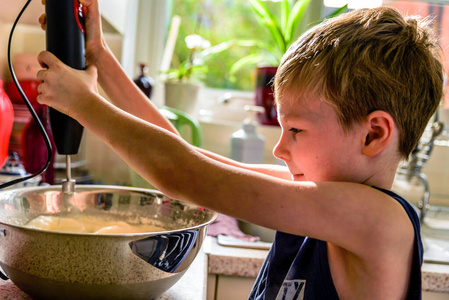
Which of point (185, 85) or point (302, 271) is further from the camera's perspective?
point (185, 85)

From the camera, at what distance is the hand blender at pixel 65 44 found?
0.59 m

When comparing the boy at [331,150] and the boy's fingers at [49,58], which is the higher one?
the boy's fingers at [49,58]

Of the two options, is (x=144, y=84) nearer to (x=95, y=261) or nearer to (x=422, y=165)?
(x=422, y=165)

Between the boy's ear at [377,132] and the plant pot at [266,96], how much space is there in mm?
1126

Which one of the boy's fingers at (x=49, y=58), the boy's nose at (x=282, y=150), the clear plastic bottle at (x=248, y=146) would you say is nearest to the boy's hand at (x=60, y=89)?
the boy's fingers at (x=49, y=58)

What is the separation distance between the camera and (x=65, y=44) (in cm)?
60

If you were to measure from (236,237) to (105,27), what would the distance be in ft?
2.12

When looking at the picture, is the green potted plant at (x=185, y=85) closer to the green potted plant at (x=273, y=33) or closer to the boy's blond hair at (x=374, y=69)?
the green potted plant at (x=273, y=33)

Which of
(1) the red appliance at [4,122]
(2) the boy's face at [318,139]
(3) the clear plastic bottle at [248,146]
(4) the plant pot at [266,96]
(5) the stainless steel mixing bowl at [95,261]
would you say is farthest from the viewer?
(4) the plant pot at [266,96]

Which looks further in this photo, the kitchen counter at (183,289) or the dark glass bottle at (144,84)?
the dark glass bottle at (144,84)

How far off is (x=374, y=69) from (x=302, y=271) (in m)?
0.31

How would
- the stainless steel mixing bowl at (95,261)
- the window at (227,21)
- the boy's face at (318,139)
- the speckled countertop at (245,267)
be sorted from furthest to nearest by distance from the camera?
the window at (227,21) < the speckled countertop at (245,267) < the boy's face at (318,139) < the stainless steel mixing bowl at (95,261)

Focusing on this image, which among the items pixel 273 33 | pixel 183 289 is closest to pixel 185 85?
pixel 273 33

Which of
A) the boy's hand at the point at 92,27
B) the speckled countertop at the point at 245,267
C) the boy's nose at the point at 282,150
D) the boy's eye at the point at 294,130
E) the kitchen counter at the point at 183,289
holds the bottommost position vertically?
the speckled countertop at the point at 245,267
